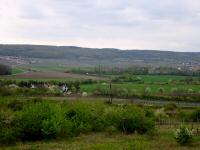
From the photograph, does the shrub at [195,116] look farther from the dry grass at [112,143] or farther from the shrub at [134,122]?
the dry grass at [112,143]

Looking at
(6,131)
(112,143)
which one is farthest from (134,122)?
(6,131)

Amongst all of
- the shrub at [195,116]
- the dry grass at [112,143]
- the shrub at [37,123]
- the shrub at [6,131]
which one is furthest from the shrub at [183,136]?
the shrub at [195,116]

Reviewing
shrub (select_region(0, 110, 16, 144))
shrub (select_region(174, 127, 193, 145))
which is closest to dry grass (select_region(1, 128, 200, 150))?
shrub (select_region(174, 127, 193, 145))

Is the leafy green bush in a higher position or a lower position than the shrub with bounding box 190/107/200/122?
higher

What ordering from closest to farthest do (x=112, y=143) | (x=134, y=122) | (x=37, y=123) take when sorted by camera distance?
1. (x=112, y=143)
2. (x=37, y=123)
3. (x=134, y=122)

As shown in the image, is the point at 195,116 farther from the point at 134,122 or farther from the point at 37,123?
the point at 37,123

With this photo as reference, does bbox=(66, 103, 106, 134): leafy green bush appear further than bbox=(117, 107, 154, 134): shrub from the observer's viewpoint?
No

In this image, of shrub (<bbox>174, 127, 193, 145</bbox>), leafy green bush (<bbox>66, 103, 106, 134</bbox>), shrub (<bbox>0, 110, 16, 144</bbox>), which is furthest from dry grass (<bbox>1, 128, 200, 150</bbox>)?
leafy green bush (<bbox>66, 103, 106, 134</bbox>)

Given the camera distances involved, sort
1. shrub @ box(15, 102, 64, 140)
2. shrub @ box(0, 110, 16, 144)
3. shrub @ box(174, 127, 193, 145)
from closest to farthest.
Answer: shrub @ box(174, 127, 193, 145) < shrub @ box(0, 110, 16, 144) < shrub @ box(15, 102, 64, 140)

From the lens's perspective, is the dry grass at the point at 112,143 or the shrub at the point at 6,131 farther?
the shrub at the point at 6,131

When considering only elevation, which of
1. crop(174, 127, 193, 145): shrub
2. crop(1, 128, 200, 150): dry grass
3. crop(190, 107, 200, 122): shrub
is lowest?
crop(190, 107, 200, 122): shrub

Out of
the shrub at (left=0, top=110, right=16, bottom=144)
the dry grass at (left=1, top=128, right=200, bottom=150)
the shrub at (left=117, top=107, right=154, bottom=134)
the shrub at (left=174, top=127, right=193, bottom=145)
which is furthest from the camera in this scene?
the shrub at (left=117, top=107, right=154, bottom=134)

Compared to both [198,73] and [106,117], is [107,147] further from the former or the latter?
[198,73]

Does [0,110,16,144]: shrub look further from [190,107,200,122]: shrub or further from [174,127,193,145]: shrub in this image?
[190,107,200,122]: shrub
